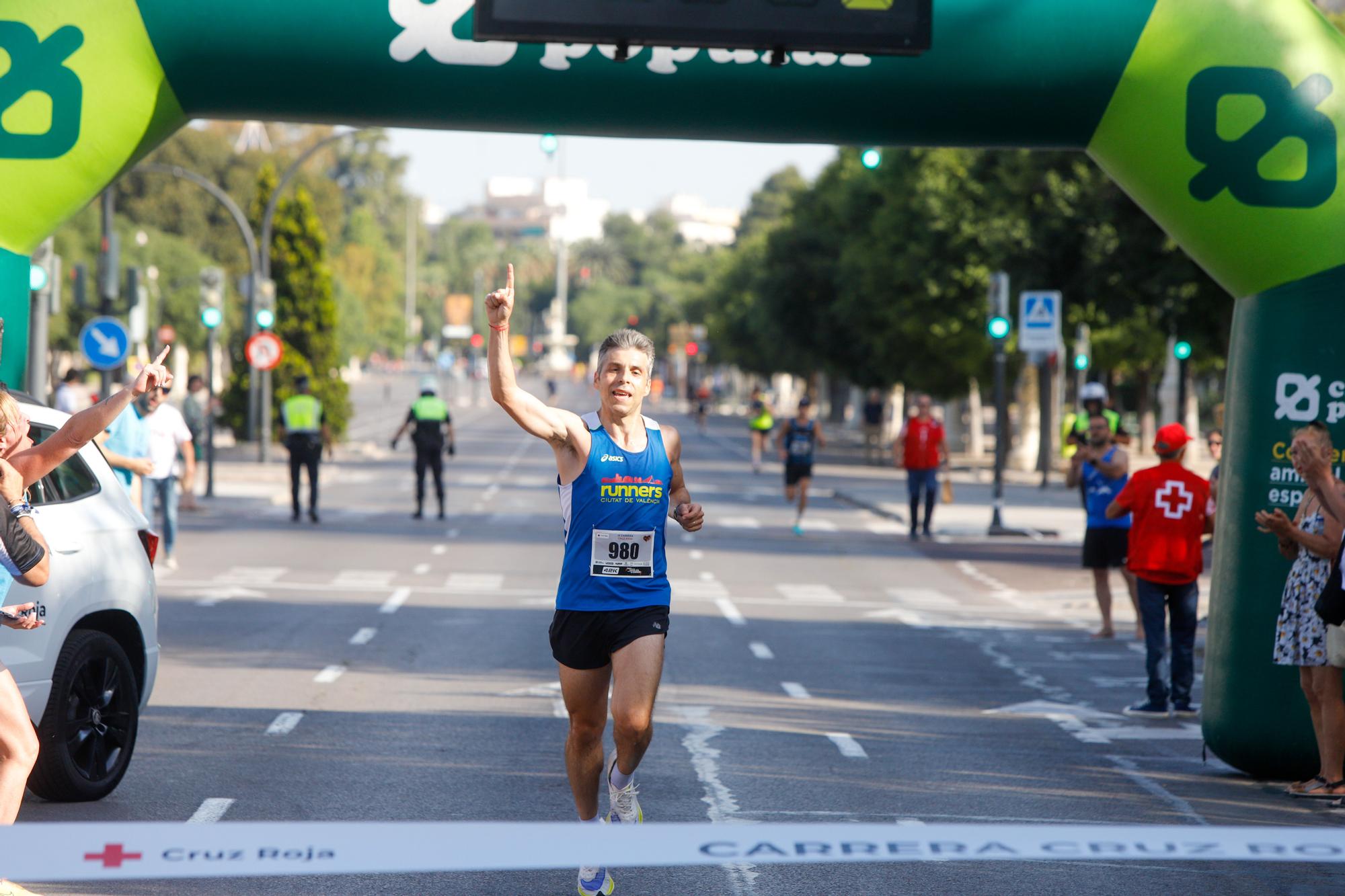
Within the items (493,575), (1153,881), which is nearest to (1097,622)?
(493,575)

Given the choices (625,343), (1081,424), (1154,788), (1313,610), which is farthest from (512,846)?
(1081,424)

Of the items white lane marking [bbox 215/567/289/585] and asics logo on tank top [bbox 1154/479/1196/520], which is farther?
white lane marking [bbox 215/567/289/585]

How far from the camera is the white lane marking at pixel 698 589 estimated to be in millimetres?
18000

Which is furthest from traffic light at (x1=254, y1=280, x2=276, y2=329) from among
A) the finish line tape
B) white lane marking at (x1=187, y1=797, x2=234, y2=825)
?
the finish line tape

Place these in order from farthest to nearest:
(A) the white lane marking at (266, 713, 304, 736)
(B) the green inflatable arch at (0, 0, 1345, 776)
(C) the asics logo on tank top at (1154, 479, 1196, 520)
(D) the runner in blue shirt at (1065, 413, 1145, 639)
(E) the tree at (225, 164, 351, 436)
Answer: (E) the tree at (225, 164, 351, 436)
(D) the runner in blue shirt at (1065, 413, 1145, 639)
(C) the asics logo on tank top at (1154, 479, 1196, 520)
(A) the white lane marking at (266, 713, 304, 736)
(B) the green inflatable arch at (0, 0, 1345, 776)

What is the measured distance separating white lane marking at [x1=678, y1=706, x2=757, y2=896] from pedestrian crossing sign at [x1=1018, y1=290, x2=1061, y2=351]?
16.6 m

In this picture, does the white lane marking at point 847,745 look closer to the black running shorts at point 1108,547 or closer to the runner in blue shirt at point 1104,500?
the runner in blue shirt at point 1104,500

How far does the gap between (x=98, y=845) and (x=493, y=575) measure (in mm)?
14737

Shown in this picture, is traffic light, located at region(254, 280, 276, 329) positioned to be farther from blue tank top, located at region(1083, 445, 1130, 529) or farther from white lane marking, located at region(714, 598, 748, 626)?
blue tank top, located at region(1083, 445, 1130, 529)

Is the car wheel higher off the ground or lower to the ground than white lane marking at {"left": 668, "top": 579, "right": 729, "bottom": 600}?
higher

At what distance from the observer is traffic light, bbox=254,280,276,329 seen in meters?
32.8

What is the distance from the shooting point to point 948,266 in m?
40.4

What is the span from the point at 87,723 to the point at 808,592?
11.4m

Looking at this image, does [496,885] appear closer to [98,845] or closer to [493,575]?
[98,845]
